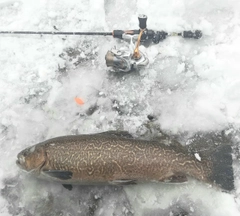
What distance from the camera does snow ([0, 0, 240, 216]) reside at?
169 inches

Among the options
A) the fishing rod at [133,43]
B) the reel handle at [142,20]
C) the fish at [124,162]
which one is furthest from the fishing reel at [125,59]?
the fish at [124,162]

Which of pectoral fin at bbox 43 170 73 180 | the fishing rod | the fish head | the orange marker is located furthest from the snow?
pectoral fin at bbox 43 170 73 180

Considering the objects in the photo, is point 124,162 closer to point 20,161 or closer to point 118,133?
point 118,133

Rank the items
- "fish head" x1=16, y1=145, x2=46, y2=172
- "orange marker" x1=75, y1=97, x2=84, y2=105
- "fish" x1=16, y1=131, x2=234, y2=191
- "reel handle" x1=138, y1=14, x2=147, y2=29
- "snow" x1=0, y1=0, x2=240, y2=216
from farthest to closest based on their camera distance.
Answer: "orange marker" x1=75, y1=97, x2=84, y2=105 < "reel handle" x1=138, y1=14, x2=147, y2=29 < "snow" x1=0, y1=0, x2=240, y2=216 < "fish head" x1=16, y1=145, x2=46, y2=172 < "fish" x1=16, y1=131, x2=234, y2=191

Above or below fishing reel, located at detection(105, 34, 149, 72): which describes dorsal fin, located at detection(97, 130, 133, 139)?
below

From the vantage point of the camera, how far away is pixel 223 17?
204 inches

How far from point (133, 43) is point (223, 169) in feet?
7.32

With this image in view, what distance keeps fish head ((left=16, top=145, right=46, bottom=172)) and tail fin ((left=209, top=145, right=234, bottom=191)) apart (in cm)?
208

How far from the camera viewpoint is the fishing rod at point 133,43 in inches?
187

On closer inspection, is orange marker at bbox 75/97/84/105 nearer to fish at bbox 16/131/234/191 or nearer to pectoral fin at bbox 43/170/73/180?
fish at bbox 16/131/234/191

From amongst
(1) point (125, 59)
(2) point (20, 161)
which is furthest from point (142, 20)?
(2) point (20, 161)

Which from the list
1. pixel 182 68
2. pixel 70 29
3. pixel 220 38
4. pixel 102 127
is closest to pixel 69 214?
pixel 102 127

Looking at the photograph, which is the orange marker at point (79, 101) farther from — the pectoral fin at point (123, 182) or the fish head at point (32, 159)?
the pectoral fin at point (123, 182)

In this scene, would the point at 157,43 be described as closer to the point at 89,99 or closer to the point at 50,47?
the point at 89,99
